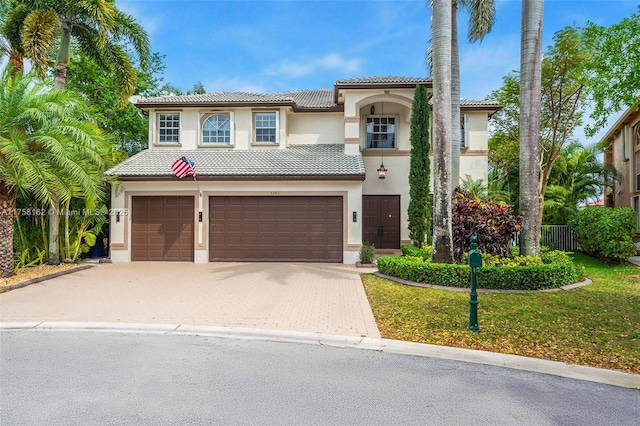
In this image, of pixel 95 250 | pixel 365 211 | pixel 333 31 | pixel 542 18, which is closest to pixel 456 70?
pixel 542 18

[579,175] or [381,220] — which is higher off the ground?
[579,175]

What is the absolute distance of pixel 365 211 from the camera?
16.9 metres

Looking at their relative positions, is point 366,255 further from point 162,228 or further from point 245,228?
point 162,228

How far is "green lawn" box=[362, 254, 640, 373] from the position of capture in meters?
5.29

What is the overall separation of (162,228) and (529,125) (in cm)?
1277

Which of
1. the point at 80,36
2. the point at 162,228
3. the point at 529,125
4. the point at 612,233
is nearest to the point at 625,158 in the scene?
the point at 612,233

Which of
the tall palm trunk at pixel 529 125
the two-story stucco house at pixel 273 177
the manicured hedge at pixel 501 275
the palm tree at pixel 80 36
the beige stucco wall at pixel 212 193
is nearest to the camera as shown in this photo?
the manicured hedge at pixel 501 275

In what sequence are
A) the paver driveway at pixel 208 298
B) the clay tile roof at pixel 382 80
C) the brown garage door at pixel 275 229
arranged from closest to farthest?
the paver driveway at pixel 208 298 → the brown garage door at pixel 275 229 → the clay tile roof at pixel 382 80

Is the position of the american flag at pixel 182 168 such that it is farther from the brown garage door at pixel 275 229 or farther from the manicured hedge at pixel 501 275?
the manicured hedge at pixel 501 275

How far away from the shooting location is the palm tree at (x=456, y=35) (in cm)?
1374

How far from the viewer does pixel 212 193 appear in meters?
14.4

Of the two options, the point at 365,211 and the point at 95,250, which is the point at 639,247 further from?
the point at 95,250

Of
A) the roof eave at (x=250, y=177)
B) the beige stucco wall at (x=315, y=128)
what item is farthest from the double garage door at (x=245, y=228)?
the beige stucco wall at (x=315, y=128)

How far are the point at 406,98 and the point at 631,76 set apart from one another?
326 inches
